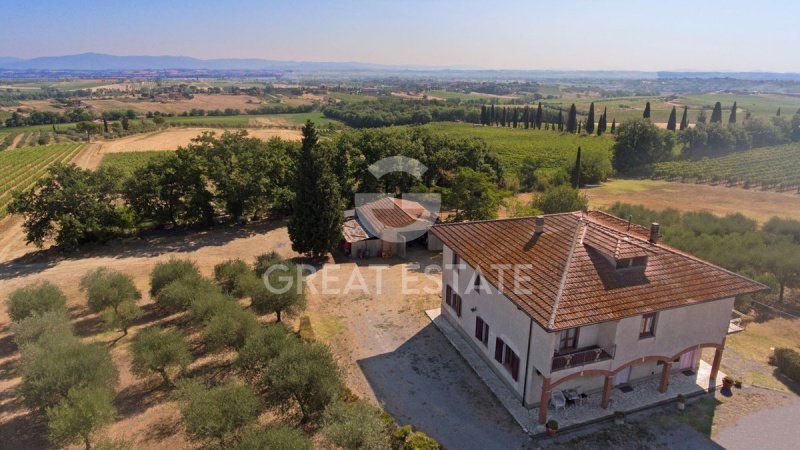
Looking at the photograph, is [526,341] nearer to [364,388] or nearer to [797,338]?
[364,388]

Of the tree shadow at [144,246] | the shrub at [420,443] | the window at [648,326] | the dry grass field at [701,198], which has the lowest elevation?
the dry grass field at [701,198]

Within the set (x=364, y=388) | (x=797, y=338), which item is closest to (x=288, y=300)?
(x=364, y=388)

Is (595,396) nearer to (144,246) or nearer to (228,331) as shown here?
(228,331)

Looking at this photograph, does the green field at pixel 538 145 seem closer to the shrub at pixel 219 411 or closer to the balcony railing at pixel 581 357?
the balcony railing at pixel 581 357

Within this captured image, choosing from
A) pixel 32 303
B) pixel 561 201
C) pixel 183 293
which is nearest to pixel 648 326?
pixel 183 293

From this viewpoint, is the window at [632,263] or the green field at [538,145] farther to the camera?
the green field at [538,145]

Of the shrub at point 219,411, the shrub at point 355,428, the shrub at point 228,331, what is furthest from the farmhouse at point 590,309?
the shrub at point 228,331

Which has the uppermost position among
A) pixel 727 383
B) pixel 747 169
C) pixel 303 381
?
pixel 303 381
